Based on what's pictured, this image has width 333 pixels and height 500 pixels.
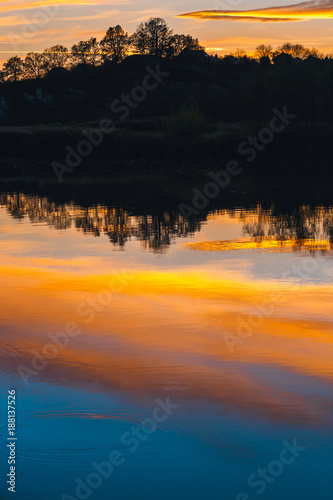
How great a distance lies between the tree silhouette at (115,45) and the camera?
14350 cm

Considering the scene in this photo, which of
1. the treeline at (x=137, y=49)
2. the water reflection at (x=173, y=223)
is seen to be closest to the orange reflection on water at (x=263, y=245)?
the water reflection at (x=173, y=223)

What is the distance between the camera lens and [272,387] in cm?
945

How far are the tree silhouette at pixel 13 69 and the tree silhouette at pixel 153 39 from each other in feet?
97.7

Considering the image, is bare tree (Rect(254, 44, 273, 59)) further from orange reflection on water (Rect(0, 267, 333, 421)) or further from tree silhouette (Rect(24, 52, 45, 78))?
orange reflection on water (Rect(0, 267, 333, 421))

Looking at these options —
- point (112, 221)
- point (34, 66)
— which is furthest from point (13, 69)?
point (112, 221)

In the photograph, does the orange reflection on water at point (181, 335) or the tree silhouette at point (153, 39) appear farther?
the tree silhouette at point (153, 39)

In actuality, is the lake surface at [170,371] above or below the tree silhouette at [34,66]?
below

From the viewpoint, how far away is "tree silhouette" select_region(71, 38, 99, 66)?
147m

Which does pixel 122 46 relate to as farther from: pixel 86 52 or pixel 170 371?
pixel 170 371

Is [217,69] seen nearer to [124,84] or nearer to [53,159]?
[124,84]

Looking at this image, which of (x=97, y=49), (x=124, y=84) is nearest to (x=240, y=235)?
(x=124, y=84)

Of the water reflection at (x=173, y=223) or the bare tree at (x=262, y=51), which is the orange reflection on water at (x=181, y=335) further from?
the bare tree at (x=262, y=51)

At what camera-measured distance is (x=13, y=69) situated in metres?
160

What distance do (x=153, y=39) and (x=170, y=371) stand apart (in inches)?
5519
